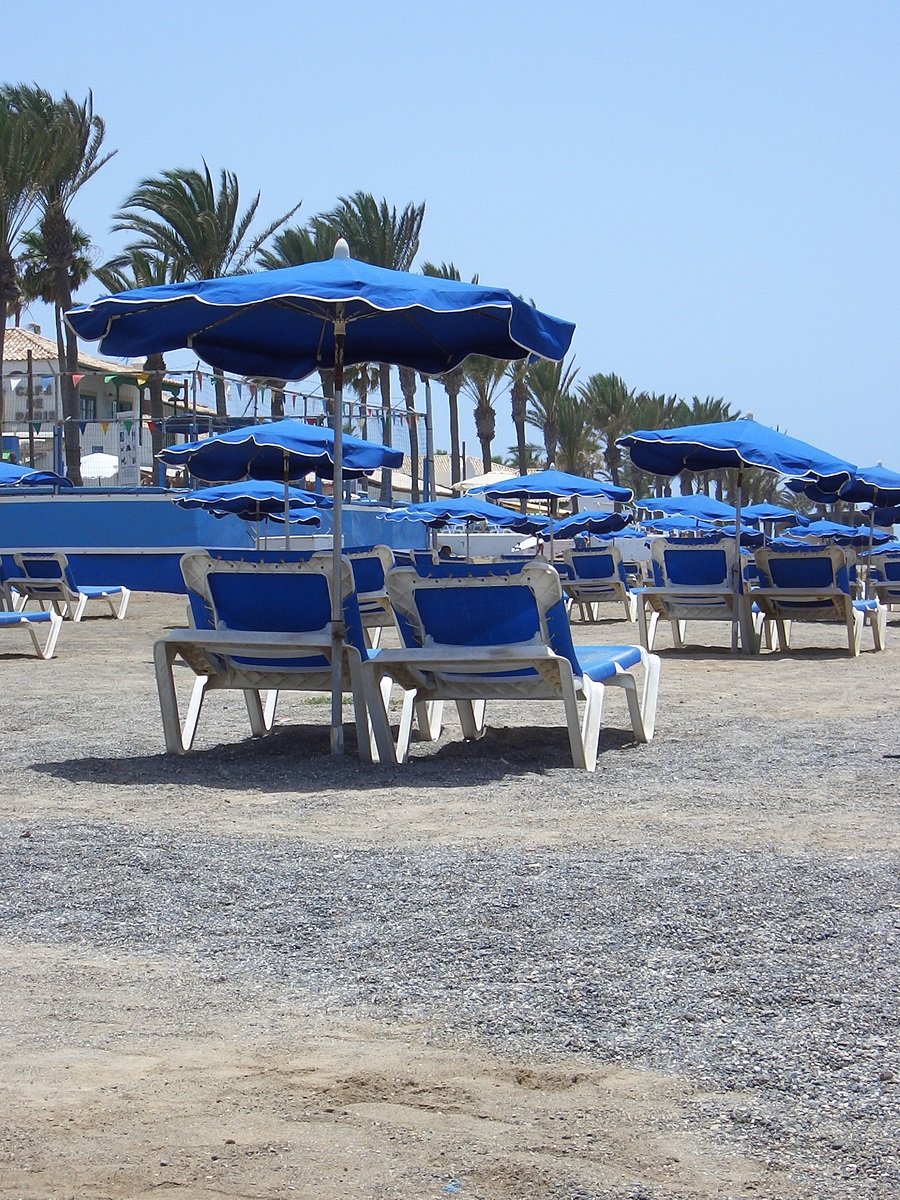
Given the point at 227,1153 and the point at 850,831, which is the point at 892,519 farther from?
the point at 227,1153

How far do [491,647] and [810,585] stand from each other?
8.06 meters

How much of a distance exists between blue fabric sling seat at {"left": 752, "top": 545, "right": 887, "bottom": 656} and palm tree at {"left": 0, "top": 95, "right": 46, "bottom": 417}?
84.2ft

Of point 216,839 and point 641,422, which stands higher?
point 641,422

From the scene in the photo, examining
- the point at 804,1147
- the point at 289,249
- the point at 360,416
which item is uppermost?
the point at 289,249

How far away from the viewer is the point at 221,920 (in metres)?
4.33

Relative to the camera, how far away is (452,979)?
3.73 m

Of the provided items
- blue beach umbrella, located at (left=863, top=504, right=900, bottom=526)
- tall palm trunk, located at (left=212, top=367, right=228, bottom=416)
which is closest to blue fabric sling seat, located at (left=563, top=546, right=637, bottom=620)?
tall palm trunk, located at (left=212, top=367, right=228, bottom=416)

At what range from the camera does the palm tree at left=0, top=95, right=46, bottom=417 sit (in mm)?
35469

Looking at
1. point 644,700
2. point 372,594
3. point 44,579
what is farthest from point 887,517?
point 644,700

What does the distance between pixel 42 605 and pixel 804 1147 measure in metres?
21.4

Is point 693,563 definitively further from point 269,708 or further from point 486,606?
point 486,606

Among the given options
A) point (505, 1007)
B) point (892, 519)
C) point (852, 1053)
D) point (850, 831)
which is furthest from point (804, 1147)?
point (892, 519)

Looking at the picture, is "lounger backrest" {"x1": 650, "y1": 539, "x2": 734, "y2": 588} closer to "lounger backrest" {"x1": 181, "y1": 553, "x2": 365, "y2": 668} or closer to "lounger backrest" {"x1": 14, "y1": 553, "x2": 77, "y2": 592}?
"lounger backrest" {"x1": 181, "y1": 553, "x2": 365, "y2": 668}

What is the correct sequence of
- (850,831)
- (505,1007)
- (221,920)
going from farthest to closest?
(850,831) → (221,920) → (505,1007)
